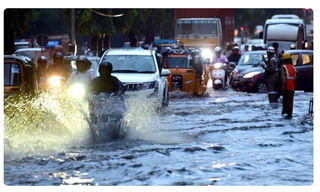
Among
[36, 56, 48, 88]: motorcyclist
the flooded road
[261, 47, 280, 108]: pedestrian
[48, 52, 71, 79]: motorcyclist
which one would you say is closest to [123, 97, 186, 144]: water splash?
the flooded road

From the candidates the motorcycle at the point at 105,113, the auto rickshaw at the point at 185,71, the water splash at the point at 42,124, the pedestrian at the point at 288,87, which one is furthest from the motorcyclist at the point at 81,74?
the auto rickshaw at the point at 185,71

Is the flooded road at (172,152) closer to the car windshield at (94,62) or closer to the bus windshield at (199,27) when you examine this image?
the car windshield at (94,62)

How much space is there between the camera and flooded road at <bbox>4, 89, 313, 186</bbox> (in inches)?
407

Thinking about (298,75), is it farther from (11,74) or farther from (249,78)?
(11,74)

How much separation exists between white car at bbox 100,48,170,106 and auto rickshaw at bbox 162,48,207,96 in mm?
5033

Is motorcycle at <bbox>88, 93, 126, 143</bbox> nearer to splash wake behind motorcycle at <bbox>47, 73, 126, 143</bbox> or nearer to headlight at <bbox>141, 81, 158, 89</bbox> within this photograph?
splash wake behind motorcycle at <bbox>47, 73, 126, 143</bbox>

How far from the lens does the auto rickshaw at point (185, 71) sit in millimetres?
26750

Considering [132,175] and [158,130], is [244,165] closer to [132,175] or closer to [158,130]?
[132,175]

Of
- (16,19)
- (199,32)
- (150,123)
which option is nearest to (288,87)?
(150,123)

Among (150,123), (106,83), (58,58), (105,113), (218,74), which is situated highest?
(58,58)

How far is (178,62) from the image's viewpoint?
27.5 metres

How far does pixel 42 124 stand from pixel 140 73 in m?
4.46

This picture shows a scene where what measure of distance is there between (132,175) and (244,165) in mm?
1722
